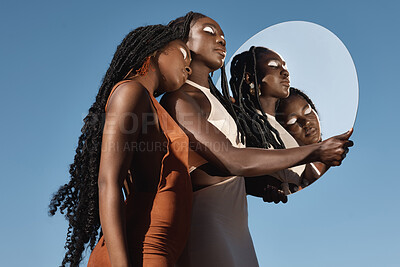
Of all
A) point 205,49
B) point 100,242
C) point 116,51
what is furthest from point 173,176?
point 205,49

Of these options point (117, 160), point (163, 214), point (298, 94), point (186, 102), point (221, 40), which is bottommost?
point (163, 214)

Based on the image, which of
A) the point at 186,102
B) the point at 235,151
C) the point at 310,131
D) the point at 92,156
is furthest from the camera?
the point at 310,131

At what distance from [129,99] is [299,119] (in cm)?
97

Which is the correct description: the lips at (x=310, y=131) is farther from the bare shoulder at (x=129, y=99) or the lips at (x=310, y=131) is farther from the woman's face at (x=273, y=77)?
the bare shoulder at (x=129, y=99)

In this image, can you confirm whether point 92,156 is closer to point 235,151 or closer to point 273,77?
point 235,151

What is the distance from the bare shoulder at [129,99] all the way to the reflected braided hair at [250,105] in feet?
2.07

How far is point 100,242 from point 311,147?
28.7 inches

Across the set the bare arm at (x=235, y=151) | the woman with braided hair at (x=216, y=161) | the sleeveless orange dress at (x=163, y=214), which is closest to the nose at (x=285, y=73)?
the woman with braided hair at (x=216, y=161)

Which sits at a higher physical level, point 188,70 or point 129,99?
point 188,70

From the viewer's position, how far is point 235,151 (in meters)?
1.73

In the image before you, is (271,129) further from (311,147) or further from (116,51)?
(116,51)

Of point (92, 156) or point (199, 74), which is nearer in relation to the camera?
point (92, 156)

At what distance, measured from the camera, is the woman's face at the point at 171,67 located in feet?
5.81

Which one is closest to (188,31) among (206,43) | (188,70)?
(206,43)
